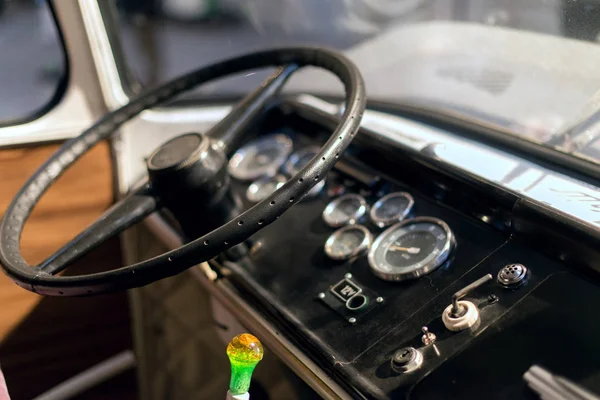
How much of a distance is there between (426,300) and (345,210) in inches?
12.8

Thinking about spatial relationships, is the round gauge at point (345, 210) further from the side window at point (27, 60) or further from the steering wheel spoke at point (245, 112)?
the side window at point (27, 60)

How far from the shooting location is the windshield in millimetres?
1292

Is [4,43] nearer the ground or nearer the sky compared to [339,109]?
nearer the ground

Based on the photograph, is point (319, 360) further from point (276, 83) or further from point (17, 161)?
point (17, 161)

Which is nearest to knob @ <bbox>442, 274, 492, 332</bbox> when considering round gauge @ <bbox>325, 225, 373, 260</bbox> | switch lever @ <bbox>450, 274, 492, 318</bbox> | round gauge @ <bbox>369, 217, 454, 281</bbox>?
switch lever @ <bbox>450, 274, 492, 318</bbox>

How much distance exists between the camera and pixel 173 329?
1.70 meters

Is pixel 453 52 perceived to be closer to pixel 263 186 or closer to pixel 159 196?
pixel 263 186

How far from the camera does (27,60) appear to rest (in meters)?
2.72

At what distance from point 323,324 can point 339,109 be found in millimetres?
727

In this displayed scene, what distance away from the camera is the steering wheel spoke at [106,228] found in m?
1.12

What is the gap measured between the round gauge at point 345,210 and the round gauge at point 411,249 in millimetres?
91

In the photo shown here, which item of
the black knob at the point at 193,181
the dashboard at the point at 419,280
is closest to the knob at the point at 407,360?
the dashboard at the point at 419,280

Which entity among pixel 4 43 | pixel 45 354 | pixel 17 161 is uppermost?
pixel 17 161

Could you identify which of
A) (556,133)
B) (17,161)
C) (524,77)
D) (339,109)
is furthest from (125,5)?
(556,133)
